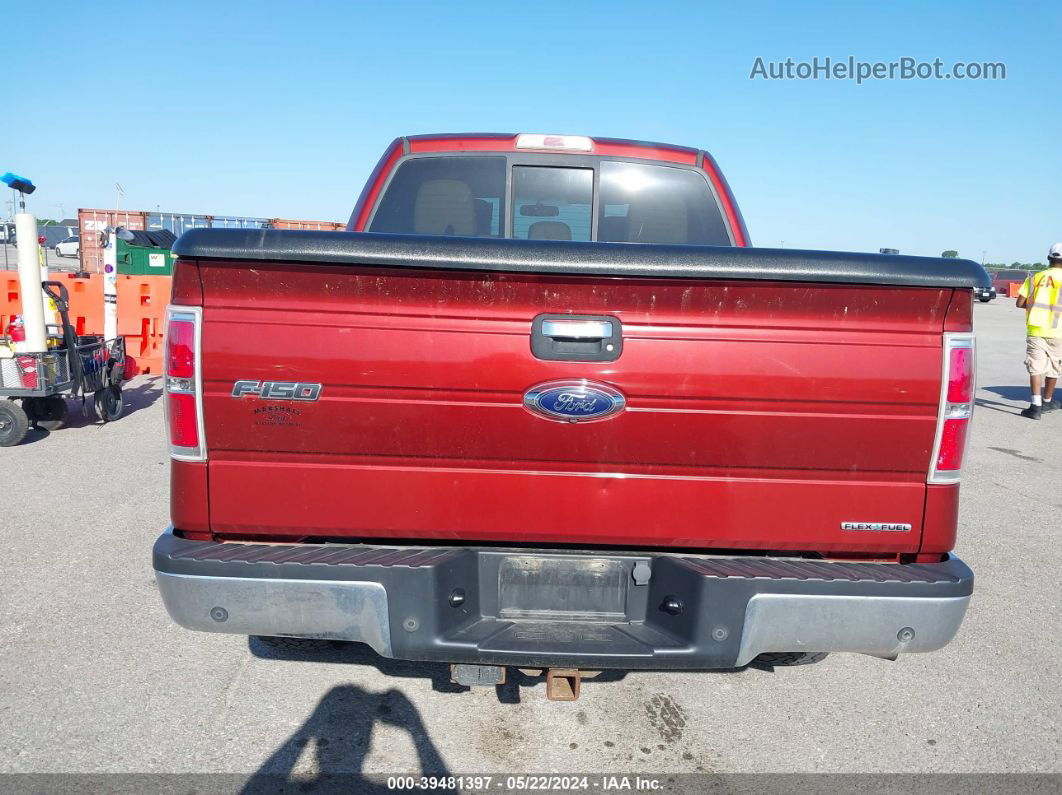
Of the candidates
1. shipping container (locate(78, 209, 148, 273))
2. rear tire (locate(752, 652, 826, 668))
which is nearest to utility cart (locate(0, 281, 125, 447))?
rear tire (locate(752, 652, 826, 668))

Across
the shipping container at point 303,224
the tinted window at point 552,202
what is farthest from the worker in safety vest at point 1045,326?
the shipping container at point 303,224

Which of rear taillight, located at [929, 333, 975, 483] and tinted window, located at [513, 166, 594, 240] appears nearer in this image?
rear taillight, located at [929, 333, 975, 483]

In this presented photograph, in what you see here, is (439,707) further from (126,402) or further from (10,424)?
(126,402)

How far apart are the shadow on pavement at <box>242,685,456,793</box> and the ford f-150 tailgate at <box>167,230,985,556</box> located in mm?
987

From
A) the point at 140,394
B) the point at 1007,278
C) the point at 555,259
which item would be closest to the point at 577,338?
the point at 555,259

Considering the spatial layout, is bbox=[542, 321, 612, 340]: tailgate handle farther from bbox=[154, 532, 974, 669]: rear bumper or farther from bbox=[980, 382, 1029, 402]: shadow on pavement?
bbox=[980, 382, 1029, 402]: shadow on pavement

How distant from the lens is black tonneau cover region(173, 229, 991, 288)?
2.26 m

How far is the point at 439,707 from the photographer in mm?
3131

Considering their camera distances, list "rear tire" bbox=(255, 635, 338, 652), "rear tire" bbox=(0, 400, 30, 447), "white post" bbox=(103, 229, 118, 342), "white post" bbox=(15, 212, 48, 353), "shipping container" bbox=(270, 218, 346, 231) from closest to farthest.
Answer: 1. "rear tire" bbox=(255, 635, 338, 652)
2. "white post" bbox=(15, 212, 48, 353)
3. "rear tire" bbox=(0, 400, 30, 447)
4. "white post" bbox=(103, 229, 118, 342)
5. "shipping container" bbox=(270, 218, 346, 231)

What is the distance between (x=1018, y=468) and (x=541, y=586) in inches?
274

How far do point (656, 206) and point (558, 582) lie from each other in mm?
2205

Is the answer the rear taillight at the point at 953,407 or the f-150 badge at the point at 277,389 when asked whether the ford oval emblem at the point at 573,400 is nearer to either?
the f-150 badge at the point at 277,389

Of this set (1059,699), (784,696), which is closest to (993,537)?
(1059,699)

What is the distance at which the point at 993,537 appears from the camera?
5.50 m
